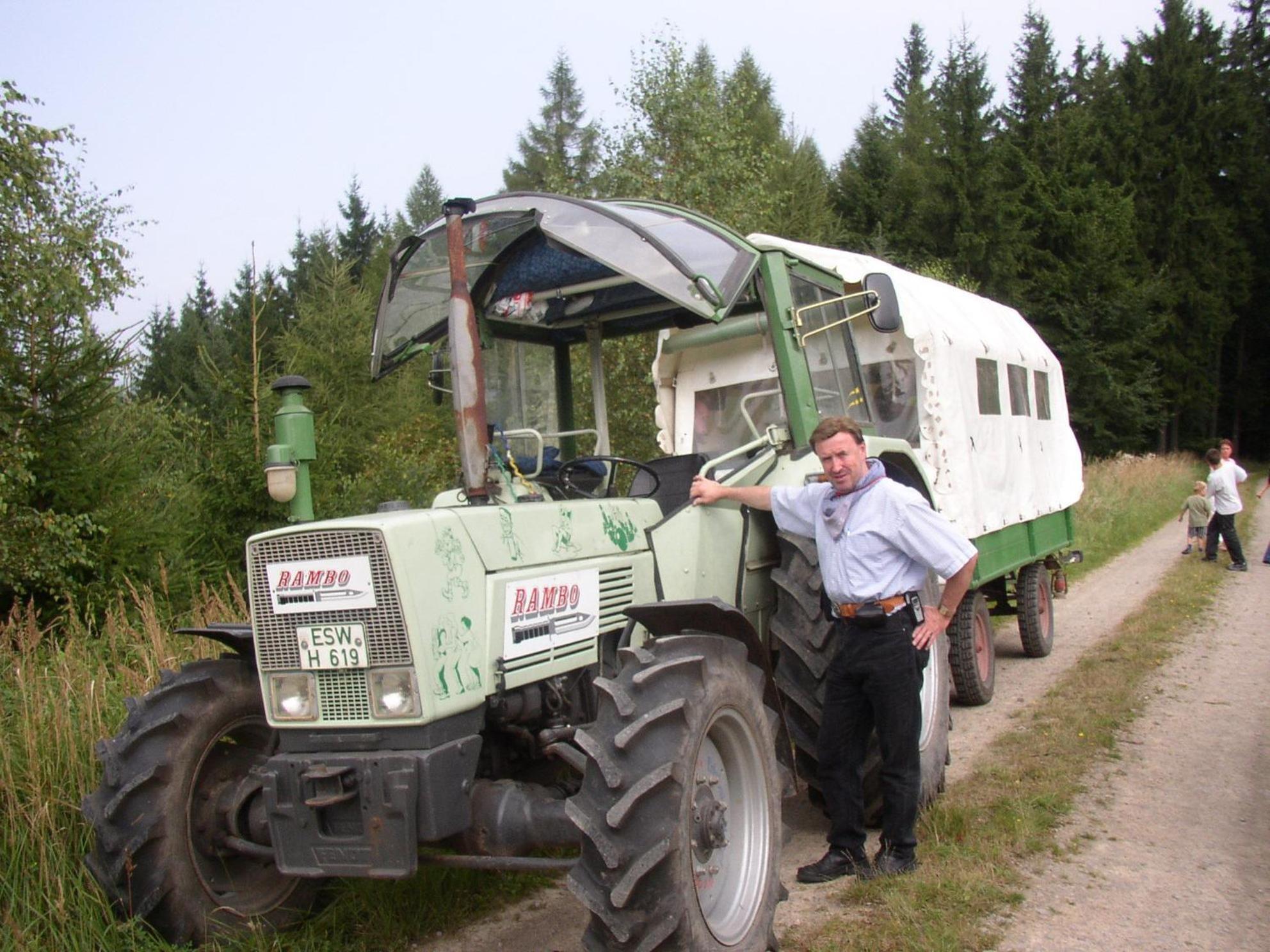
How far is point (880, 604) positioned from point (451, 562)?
1780mm

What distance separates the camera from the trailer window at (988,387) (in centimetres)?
793

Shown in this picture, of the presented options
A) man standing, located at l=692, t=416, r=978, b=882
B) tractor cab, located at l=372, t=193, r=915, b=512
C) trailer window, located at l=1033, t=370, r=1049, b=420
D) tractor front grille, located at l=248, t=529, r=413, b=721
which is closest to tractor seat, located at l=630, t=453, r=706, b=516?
tractor cab, located at l=372, t=193, r=915, b=512

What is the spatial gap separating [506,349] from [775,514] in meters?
1.65

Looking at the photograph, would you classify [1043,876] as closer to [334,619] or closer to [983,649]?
[334,619]

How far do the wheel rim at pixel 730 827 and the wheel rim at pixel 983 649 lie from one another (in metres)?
4.05

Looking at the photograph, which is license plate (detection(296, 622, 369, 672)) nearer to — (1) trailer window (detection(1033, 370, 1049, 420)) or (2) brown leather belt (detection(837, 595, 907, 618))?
(2) brown leather belt (detection(837, 595, 907, 618))

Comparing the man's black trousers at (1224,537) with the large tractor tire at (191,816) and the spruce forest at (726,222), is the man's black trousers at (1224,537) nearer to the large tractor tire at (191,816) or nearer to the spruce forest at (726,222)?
the spruce forest at (726,222)

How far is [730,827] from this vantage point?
384cm

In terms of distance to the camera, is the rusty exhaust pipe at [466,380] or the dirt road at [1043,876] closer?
the rusty exhaust pipe at [466,380]

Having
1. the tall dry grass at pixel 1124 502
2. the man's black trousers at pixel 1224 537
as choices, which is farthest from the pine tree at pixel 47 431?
the man's black trousers at pixel 1224 537

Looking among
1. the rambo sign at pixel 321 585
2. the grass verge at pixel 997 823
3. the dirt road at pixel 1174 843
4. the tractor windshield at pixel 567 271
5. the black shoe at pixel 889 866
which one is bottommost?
the dirt road at pixel 1174 843

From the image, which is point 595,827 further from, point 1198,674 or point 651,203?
point 1198,674

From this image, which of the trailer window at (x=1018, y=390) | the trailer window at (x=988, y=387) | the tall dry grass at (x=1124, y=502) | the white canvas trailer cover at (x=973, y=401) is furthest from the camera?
the tall dry grass at (x=1124, y=502)

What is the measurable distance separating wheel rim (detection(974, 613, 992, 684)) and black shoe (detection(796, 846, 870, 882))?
3268mm
